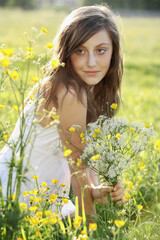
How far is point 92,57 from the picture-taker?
2.22m

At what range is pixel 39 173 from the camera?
95.0 inches

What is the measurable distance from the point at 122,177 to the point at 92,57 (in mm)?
768

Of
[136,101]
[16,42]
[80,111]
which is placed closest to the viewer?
[80,111]

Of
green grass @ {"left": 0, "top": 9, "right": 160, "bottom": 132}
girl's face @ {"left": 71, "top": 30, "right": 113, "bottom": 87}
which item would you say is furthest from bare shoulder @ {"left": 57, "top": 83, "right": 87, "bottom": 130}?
green grass @ {"left": 0, "top": 9, "right": 160, "bottom": 132}

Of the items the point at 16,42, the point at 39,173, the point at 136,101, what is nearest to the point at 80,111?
the point at 39,173

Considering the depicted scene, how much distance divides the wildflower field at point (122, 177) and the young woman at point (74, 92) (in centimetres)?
9

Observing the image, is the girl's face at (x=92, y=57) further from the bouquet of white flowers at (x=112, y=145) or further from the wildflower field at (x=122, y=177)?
the bouquet of white flowers at (x=112, y=145)

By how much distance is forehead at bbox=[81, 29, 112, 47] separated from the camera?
224 centimetres

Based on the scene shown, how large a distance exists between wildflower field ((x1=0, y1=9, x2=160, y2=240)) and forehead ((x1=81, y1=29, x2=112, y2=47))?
24cm

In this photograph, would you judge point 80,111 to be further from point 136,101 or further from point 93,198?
point 136,101

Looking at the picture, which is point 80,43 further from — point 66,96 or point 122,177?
point 122,177

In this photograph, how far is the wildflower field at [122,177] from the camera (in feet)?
4.81

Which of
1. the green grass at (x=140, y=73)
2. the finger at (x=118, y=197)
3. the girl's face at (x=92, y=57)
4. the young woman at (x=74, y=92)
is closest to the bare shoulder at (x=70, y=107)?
the young woman at (x=74, y=92)

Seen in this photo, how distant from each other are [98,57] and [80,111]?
366 mm
